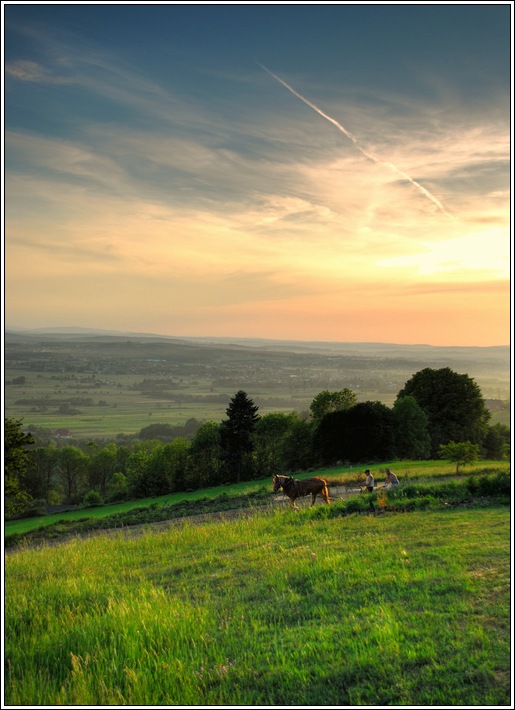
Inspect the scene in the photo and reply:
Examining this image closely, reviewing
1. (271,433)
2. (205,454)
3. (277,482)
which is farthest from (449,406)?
(277,482)

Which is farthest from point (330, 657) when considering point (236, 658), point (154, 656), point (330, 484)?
point (330, 484)

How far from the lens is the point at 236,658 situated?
4.93m

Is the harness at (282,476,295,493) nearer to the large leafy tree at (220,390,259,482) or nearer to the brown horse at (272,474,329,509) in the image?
the brown horse at (272,474,329,509)

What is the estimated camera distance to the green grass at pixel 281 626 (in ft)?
13.5

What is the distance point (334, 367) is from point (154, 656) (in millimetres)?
67721

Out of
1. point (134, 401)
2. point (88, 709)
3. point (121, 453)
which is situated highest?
point (88, 709)

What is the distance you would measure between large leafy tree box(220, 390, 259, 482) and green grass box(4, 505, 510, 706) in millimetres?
41358

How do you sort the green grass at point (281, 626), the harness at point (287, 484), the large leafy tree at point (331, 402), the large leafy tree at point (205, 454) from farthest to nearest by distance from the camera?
the large leafy tree at point (205, 454) → the large leafy tree at point (331, 402) → the harness at point (287, 484) → the green grass at point (281, 626)

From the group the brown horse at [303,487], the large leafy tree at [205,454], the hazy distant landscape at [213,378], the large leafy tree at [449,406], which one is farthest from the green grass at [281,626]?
the large leafy tree at [205,454]

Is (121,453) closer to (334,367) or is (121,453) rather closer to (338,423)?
(334,367)

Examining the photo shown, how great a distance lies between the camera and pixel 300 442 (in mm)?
53312

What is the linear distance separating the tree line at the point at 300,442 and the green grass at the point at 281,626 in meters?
28.9

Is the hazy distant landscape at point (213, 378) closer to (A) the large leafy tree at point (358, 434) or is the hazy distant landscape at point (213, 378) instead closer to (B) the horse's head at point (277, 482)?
(A) the large leafy tree at point (358, 434)

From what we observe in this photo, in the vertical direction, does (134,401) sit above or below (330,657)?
below
